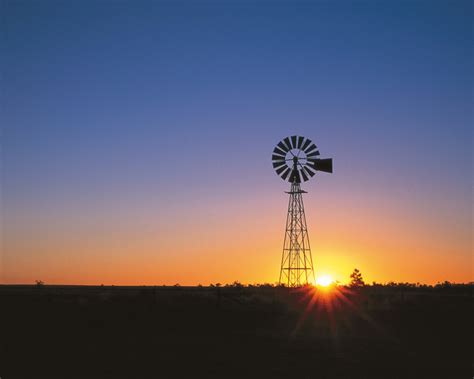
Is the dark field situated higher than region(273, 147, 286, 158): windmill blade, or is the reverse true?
region(273, 147, 286, 158): windmill blade

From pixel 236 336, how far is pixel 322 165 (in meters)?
20.0

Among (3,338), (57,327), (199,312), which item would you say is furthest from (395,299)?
(3,338)

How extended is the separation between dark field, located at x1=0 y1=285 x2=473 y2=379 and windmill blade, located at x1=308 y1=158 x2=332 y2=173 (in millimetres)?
9303

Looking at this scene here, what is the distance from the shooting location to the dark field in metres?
19.0

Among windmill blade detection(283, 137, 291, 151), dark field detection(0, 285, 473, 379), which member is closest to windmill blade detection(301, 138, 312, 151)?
windmill blade detection(283, 137, 291, 151)

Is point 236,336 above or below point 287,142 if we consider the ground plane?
below

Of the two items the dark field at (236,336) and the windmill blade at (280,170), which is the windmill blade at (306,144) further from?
the dark field at (236,336)

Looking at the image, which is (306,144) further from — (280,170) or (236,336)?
(236,336)

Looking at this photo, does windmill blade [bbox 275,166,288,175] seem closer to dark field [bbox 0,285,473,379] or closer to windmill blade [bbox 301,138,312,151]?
windmill blade [bbox 301,138,312,151]

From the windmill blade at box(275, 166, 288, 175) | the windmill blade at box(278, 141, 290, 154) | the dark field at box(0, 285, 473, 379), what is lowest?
the dark field at box(0, 285, 473, 379)

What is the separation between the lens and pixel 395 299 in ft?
120

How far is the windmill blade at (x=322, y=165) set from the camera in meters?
42.6

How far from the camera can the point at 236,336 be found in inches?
998

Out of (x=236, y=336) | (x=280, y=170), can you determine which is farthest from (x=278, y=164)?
(x=236, y=336)
